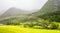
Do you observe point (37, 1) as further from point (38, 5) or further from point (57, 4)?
point (57, 4)

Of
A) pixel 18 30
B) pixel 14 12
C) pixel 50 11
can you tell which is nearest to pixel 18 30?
pixel 18 30

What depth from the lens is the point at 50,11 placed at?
22.0 feet

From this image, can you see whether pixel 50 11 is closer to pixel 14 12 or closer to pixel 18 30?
pixel 14 12

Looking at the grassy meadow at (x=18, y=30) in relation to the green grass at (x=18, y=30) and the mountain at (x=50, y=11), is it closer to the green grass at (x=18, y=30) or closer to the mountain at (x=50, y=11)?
the green grass at (x=18, y=30)

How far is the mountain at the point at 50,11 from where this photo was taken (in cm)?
655

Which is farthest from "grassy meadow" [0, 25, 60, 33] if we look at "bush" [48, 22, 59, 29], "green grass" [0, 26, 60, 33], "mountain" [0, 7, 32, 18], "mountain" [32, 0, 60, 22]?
"mountain" [0, 7, 32, 18]

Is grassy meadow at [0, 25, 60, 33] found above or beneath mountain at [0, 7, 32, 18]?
beneath

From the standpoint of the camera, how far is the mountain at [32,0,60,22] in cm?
655

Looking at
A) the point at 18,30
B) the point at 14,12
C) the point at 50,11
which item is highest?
the point at 14,12

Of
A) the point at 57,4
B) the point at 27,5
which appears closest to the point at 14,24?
the point at 27,5

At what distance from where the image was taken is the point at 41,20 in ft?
21.3

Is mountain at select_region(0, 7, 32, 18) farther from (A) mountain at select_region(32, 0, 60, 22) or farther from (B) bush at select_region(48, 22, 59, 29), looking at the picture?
(B) bush at select_region(48, 22, 59, 29)

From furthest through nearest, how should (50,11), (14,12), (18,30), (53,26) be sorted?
(14,12) → (50,11) → (53,26) → (18,30)

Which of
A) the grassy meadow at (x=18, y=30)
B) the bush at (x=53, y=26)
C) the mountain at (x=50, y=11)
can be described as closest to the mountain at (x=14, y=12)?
the mountain at (x=50, y=11)
